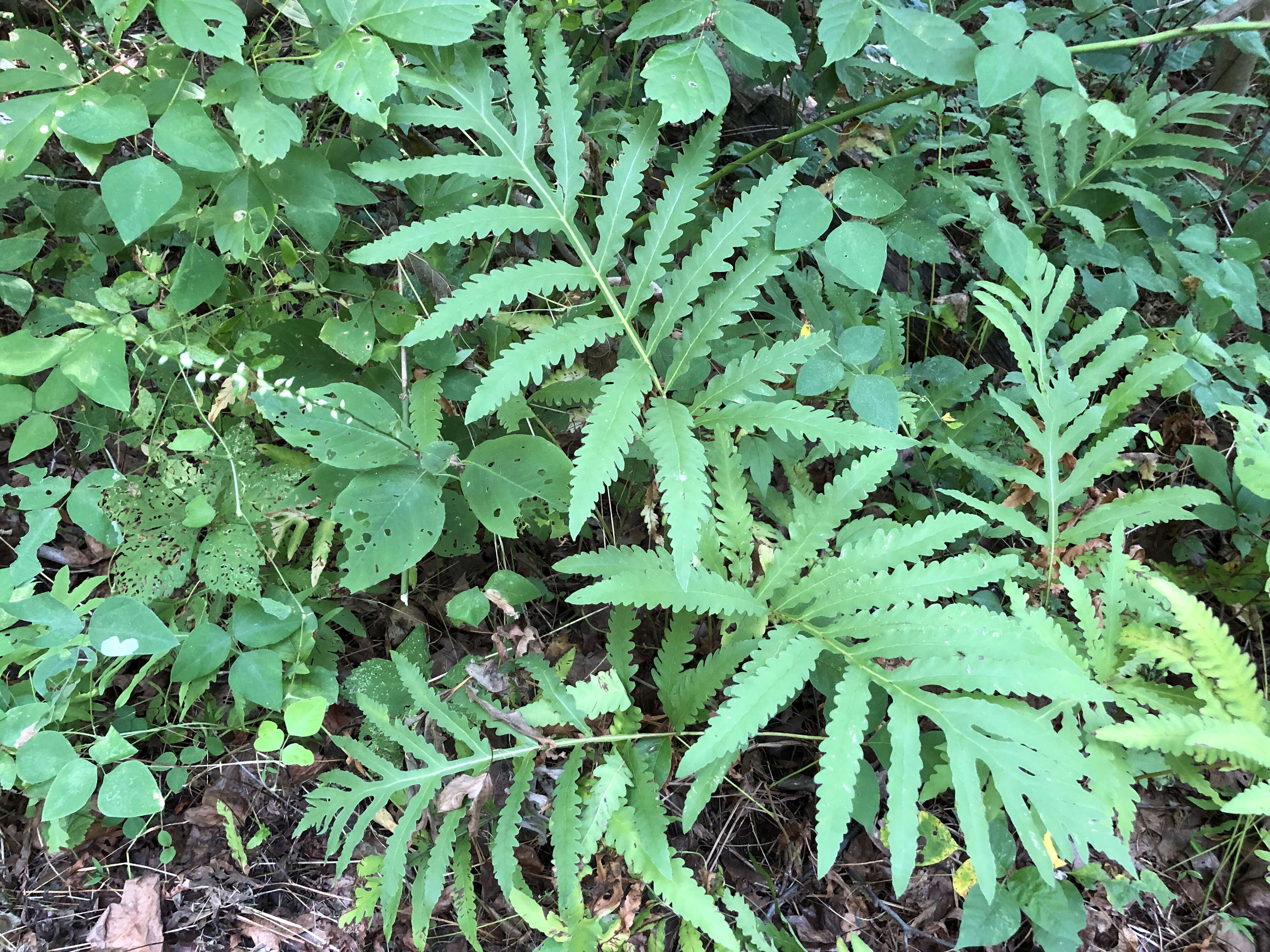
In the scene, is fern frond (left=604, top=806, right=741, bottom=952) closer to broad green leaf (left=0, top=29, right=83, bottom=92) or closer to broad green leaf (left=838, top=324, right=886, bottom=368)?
broad green leaf (left=838, top=324, right=886, bottom=368)

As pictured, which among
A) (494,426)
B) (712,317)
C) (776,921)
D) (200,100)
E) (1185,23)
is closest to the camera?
(200,100)

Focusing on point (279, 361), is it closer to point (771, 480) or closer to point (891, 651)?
point (771, 480)

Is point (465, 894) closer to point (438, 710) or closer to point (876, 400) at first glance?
point (438, 710)

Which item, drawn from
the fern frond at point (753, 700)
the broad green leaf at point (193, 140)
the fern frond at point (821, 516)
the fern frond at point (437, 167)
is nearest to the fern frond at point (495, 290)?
the fern frond at point (437, 167)

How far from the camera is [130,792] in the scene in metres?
1.80

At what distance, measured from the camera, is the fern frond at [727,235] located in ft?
5.68

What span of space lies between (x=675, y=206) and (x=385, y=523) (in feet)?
3.58

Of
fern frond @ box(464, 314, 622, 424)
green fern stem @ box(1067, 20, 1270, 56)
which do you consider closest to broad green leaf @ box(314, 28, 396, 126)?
fern frond @ box(464, 314, 622, 424)

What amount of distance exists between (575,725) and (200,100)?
175 cm

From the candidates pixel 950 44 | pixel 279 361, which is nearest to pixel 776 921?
pixel 279 361

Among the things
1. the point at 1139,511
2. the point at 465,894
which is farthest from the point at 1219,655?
the point at 465,894

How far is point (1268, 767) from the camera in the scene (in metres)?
1.74

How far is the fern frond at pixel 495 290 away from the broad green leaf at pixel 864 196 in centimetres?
70

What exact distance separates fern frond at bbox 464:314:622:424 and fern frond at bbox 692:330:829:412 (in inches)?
11.3
